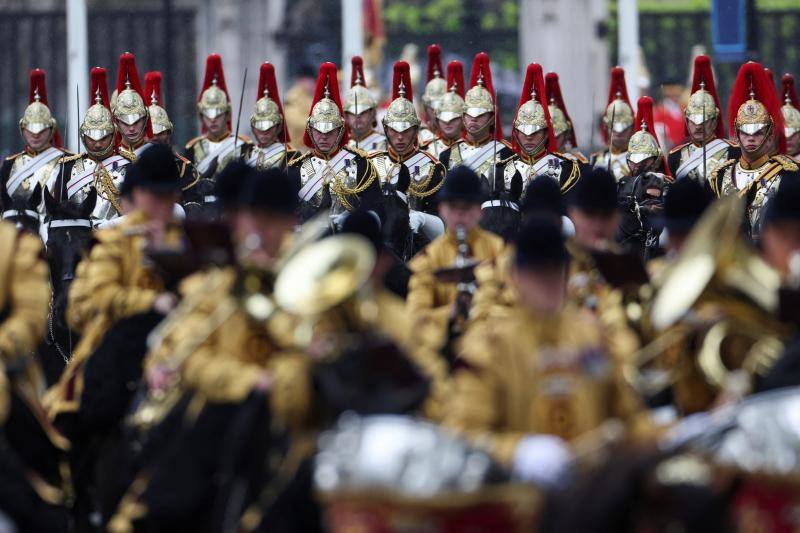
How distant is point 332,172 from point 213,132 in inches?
79.6

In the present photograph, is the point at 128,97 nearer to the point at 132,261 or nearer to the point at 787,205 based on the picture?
the point at 132,261

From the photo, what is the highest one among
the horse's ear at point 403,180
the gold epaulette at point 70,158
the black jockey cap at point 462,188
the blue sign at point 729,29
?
the blue sign at point 729,29

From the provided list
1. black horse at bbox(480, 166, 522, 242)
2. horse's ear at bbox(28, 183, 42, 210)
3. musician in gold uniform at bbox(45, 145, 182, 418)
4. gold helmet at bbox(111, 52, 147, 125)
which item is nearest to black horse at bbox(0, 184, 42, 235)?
horse's ear at bbox(28, 183, 42, 210)

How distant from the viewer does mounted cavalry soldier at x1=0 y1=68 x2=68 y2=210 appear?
16.0 m

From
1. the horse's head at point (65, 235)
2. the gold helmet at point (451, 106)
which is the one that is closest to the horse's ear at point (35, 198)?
the horse's head at point (65, 235)

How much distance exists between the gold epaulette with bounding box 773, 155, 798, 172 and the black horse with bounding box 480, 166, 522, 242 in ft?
5.14

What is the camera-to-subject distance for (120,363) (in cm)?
1065

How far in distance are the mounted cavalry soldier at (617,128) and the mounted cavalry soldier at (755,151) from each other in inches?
37.0

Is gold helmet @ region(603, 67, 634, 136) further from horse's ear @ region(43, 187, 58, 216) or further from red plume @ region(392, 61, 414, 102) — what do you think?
horse's ear @ region(43, 187, 58, 216)

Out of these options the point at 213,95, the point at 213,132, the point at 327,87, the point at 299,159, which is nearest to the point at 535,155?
the point at 299,159

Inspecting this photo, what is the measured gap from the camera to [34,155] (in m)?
16.5

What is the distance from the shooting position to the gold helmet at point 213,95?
1780 centimetres

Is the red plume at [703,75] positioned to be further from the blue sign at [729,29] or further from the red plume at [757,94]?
the blue sign at [729,29]

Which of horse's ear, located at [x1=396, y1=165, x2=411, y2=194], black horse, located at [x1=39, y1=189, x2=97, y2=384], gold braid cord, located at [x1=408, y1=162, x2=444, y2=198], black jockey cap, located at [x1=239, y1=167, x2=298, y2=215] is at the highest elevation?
black jockey cap, located at [x1=239, y1=167, x2=298, y2=215]
